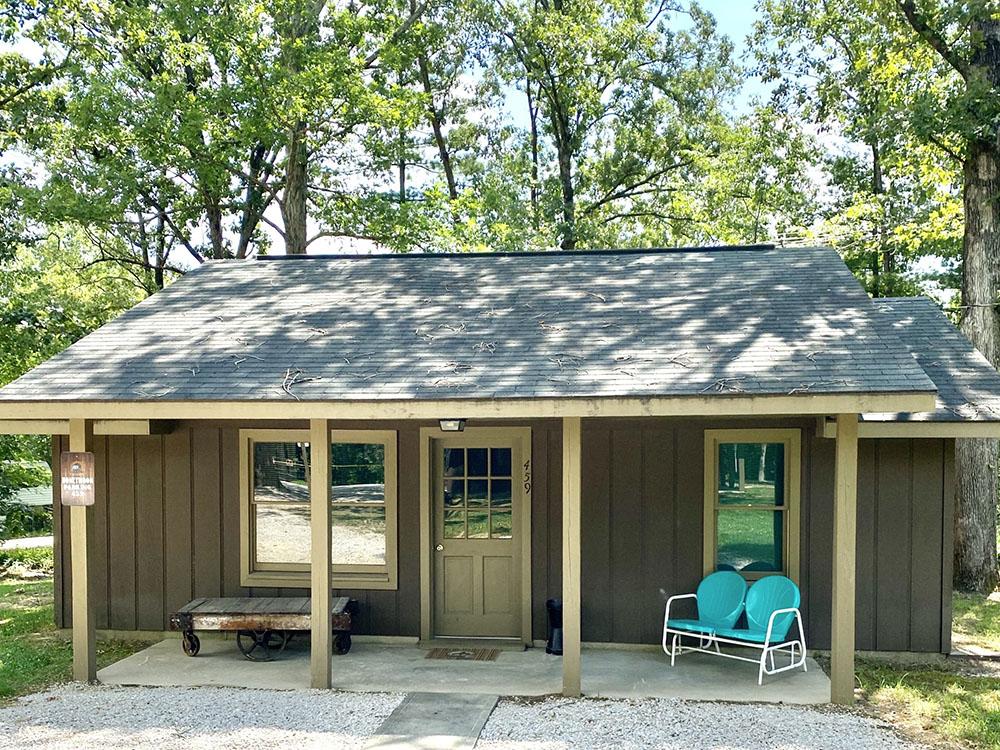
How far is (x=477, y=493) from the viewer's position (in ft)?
25.8

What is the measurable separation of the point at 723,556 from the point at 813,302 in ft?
7.64

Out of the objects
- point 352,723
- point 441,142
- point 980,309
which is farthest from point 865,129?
point 441,142

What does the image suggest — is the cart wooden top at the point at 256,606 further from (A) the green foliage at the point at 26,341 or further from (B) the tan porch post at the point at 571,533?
(A) the green foliage at the point at 26,341

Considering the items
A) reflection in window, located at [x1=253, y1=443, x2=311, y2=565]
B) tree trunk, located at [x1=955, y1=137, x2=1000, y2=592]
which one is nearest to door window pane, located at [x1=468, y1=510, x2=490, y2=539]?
reflection in window, located at [x1=253, y1=443, x2=311, y2=565]

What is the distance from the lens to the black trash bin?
7.34 m

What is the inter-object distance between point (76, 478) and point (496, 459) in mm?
3414

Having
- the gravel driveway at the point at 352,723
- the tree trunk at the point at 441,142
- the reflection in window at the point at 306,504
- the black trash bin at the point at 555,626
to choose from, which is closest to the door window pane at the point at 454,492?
the reflection in window at the point at 306,504

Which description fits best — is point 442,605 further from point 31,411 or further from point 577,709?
point 31,411

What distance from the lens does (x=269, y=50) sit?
54.4 feet

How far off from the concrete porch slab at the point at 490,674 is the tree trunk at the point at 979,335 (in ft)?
16.3

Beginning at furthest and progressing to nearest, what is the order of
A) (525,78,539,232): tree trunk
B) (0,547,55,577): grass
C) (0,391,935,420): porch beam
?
(525,78,539,232): tree trunk, (0,547,55,577): grass, (0,391,935,420): porch beam

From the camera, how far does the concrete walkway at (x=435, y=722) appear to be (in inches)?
205

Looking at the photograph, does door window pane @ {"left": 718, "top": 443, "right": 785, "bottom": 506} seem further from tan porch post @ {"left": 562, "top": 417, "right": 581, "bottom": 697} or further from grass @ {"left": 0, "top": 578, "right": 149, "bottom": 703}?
grass @ {"left": 0, "top": 578, "right": 149, "bottom": 703}

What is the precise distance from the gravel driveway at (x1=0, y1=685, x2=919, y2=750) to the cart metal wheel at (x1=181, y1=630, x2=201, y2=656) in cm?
101
